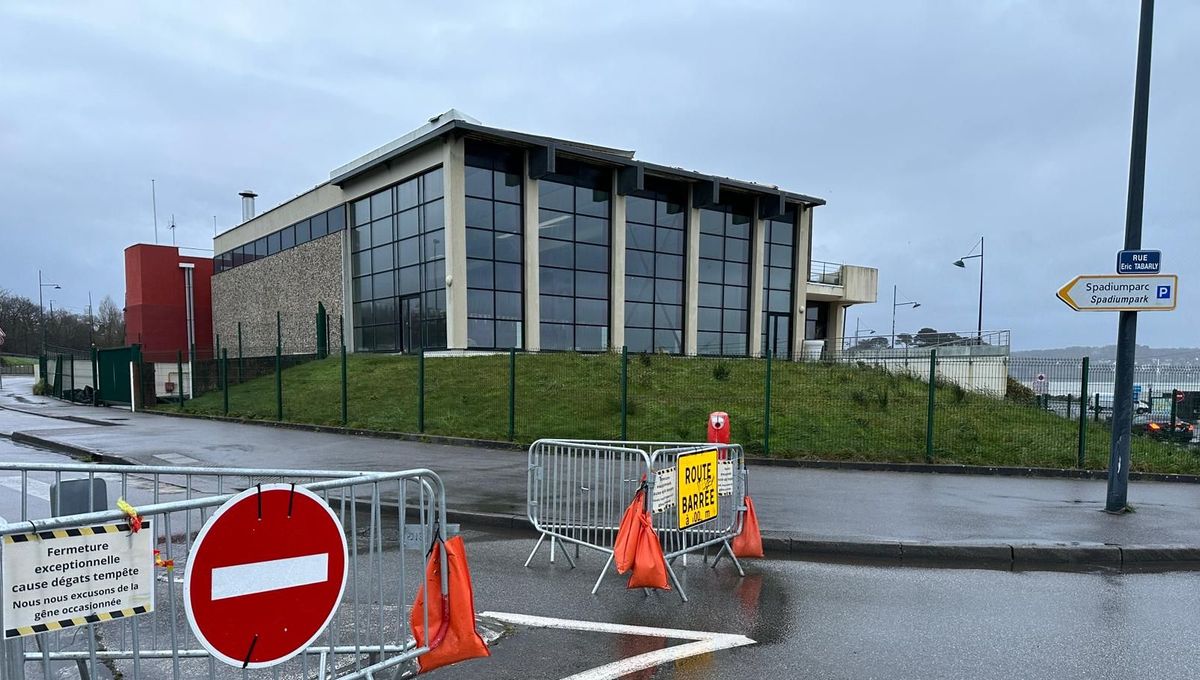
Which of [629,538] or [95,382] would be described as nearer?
[629,538]

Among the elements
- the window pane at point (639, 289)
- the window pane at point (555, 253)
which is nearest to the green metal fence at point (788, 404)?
the window pane at point (555, 253)

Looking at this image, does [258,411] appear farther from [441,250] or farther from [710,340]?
[710,340]

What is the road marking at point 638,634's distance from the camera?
13.1 feet

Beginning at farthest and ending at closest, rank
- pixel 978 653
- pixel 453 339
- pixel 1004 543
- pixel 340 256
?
pixel 340 256 < pixel 453 339 < pixel 1004 543 < pixel 978 653

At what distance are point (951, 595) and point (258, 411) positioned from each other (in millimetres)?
19411

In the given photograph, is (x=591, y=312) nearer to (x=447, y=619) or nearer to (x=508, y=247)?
(x=508, y=247)

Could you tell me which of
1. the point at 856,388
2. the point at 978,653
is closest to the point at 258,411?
the point at 856,388

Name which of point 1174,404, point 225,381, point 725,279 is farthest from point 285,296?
point 1174,404

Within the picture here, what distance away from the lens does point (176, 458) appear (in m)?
12.2

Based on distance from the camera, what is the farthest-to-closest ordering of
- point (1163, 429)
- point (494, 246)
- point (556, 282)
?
1. point (556, 282)
2. point (494, 246)
3. point (1163, 429)

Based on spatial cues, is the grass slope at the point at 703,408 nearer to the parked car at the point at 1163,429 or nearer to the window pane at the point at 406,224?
the parked car at the point at 1163,429

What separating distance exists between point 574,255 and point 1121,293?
837 inches

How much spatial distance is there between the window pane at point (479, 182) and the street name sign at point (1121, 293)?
20.6 meters

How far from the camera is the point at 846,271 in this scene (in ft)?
134
